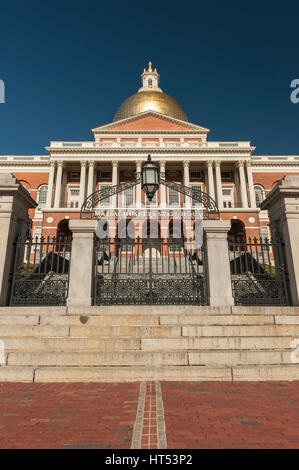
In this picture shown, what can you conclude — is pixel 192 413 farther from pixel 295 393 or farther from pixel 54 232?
pixel 54 232

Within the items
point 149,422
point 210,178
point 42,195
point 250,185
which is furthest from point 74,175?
point 149,422

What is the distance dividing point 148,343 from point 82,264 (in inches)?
101

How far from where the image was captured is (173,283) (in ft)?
24.1

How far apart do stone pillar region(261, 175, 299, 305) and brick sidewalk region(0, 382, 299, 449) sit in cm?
282

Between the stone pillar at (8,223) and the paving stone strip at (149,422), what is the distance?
429 cm

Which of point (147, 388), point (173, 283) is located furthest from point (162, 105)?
point (147, 388)

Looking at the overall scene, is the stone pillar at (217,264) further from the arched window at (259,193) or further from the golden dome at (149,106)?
the golden dome at (149,106)

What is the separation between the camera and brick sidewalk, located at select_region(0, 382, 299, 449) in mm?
2727

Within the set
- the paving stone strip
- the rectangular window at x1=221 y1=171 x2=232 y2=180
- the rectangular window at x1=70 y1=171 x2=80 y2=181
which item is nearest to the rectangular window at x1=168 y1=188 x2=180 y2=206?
the rectangular window at x1=221 y1=171 x2=232 y2=180

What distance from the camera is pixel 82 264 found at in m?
6.91

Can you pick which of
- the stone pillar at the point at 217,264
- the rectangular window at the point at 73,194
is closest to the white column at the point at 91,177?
the rectangular window at the point at 73,194

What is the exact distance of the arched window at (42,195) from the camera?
4441cm

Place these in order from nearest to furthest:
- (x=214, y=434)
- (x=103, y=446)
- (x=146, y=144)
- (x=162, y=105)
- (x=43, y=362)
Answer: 1. (x=103, y=446)
2. (x=214, y=434)
3. (x=43, y=362)
4. (x=146, y=144)
5. (x=162, y=105)
